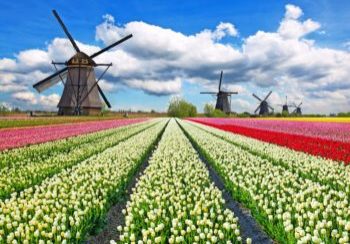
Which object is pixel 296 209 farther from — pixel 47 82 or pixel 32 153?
pixel 47 82

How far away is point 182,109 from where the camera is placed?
120438 mm

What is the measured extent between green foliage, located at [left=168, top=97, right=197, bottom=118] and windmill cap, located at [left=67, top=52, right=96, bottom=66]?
197ft

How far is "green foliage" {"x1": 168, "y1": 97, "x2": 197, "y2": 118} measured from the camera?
11906cm

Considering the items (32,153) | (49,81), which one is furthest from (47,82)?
(32,153)

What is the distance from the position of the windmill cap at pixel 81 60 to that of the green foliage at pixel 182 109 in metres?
60.1

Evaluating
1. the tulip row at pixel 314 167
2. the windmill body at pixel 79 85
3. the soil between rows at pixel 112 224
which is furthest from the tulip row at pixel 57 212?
the windmill body at pixel 79 85

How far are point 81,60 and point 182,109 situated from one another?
62019mm

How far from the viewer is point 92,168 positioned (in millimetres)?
12750

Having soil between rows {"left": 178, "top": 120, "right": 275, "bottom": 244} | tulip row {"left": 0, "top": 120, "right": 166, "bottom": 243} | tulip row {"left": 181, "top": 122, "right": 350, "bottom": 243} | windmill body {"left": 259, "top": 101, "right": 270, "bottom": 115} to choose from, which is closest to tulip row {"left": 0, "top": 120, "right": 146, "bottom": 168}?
tulip row {"left": 0, "top": 120, "right": 166, "bottom": 243}

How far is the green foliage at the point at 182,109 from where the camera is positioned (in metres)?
119

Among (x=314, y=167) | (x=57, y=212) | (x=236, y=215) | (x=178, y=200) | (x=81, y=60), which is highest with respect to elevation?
(x=81, y=60)

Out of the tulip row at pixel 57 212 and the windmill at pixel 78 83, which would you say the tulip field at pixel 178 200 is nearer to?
the tulip row at pixel 57 212

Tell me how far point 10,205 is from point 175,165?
5.94 metres

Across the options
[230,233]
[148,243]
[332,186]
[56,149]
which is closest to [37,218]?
[148,243]
